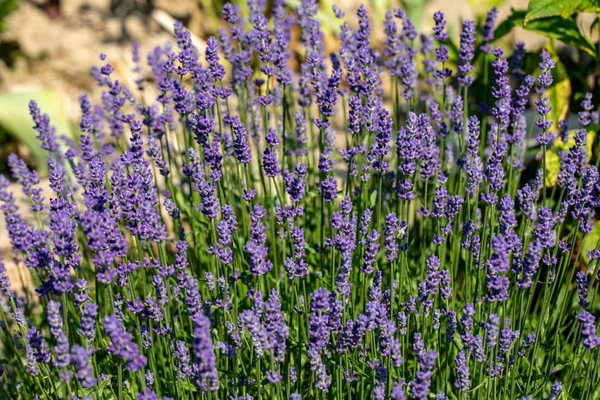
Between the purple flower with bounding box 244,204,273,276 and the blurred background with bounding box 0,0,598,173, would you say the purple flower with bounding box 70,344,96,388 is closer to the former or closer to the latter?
the purple flower with bounding box 244,204,273,276

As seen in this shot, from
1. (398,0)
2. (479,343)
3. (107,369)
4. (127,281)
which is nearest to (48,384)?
(107,369)

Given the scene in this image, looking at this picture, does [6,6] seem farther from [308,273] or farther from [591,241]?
[591,241]

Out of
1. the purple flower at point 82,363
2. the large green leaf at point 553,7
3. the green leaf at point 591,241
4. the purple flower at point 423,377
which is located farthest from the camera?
the green leaf at point 591,241

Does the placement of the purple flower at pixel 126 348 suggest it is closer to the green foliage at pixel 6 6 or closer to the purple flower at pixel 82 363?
the purple flower at pixel 82 363

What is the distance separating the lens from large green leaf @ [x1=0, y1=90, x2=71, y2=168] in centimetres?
588

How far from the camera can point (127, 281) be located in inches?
120

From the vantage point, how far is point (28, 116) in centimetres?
590

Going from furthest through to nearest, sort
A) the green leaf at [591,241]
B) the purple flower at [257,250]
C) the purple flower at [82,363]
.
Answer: the green leaf at [591,241], the purple flower at [257,250], the purple flower at [82,363]

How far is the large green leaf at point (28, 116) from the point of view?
588 centimetres

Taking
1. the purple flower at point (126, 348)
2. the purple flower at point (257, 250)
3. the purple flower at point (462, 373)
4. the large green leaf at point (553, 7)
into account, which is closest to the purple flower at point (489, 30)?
the large green leaf at point (553, 7)

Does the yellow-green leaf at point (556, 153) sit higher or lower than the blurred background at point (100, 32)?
lower

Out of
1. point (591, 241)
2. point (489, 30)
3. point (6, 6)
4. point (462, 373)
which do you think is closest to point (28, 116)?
point (6, 6)

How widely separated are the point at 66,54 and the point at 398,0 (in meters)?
3.84

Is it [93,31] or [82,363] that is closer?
[82,363]
